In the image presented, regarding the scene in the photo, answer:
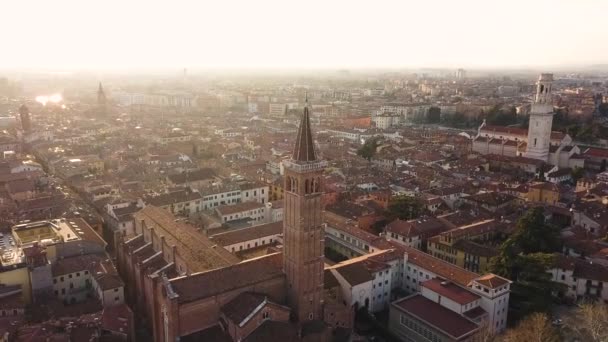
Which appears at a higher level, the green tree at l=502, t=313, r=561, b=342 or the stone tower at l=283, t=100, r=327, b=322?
the stone tower at l=283, t=100, r=327, b=322

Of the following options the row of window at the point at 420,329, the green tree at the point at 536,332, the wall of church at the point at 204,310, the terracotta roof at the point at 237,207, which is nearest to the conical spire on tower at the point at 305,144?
the wall of church at the point at 204,310

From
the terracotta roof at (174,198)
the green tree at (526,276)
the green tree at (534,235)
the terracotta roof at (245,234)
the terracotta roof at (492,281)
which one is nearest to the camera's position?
the terracotta roof at (492,281)

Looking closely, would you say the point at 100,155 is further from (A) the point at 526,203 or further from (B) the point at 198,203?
(A) the point at 526,203

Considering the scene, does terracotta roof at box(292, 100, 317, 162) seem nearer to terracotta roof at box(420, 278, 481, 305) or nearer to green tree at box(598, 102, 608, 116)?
terracotta roof at box(420, 278, 481, 305)

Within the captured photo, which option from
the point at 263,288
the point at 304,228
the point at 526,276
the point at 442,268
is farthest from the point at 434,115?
the point at 263,288

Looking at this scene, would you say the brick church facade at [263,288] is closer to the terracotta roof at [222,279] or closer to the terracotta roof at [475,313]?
the terracotta roof at [222,279]

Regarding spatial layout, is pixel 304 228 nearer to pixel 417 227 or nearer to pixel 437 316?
pixel 437 316

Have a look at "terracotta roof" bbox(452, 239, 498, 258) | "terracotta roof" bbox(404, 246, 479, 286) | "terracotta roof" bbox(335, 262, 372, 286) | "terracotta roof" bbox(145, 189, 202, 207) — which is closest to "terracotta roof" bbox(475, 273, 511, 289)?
"terracotta roof" bbox(404, 246, 479, 286)
